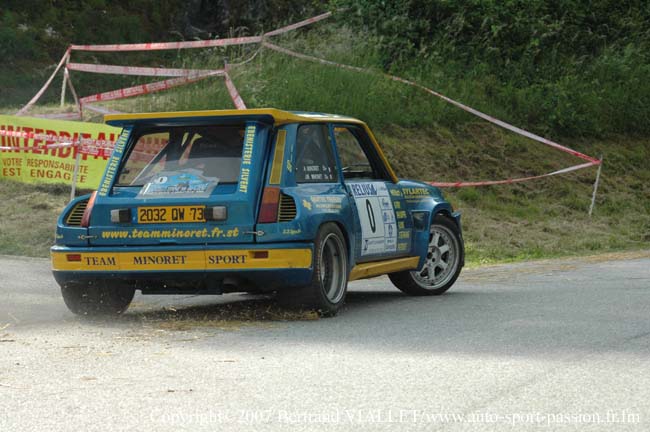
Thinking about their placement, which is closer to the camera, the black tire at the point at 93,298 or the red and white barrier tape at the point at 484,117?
the black tire at the point at 93,298

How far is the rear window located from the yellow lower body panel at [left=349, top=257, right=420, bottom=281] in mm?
1442

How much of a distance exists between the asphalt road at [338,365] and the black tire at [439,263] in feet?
0.91

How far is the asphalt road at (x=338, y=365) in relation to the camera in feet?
19.2

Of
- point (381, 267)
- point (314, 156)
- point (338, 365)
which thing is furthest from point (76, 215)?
point (338, 365)

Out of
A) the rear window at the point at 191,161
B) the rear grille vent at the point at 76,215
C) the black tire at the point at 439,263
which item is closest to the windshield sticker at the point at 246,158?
the rear window at the point at 191,161

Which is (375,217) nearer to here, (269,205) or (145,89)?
(269,205)

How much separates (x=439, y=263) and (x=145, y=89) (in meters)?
10.9

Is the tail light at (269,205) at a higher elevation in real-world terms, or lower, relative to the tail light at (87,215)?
higher

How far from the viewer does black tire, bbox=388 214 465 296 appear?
37.7ft

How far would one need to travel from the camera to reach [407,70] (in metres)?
24.5

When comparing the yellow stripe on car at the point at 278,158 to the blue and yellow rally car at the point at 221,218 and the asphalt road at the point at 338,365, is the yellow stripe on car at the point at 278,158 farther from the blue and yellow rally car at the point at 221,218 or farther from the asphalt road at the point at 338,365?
the asphalt road at the point at 338,365

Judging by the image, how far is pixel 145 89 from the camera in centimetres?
2128

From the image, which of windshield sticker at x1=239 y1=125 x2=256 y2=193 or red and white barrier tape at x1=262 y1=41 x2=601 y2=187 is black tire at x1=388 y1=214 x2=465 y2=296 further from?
red and white barrier tape at x1=262 y1=41 x2=601 y2=187

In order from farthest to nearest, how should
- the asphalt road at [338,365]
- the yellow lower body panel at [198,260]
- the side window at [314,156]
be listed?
the side window at [314,156]
the yellow lower body panel at [198,260]
the asphalt road at [338,365]
